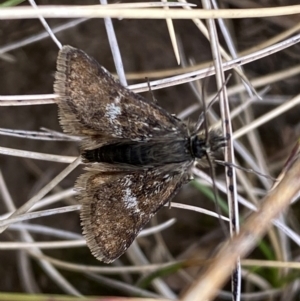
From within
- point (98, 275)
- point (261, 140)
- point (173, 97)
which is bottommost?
point (98, 275)

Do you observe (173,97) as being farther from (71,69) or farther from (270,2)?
(71,69)

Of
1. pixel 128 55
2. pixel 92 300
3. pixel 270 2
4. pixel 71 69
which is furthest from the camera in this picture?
pixel 128 55

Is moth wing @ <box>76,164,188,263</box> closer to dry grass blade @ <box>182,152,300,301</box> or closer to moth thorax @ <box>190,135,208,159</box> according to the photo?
moth thorax @ <box>190,135,208,159</box>

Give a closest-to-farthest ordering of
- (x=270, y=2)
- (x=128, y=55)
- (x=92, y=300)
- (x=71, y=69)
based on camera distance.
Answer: (x=92, y=300), (x=71, y=69), (x=270, y=2), (x=128, y=55)

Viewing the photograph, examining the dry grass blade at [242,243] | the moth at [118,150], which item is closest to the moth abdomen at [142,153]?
the moth at [118,150]

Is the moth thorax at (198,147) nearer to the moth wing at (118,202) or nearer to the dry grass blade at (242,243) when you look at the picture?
the moth wing at (118,202)

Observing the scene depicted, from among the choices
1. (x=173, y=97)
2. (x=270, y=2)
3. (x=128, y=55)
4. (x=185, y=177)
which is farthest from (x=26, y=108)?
(x=270, y=2)

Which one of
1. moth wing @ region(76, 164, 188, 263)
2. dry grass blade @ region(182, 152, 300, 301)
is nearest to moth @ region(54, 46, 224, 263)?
moth wing @ region(76, 164, 188, 263)
